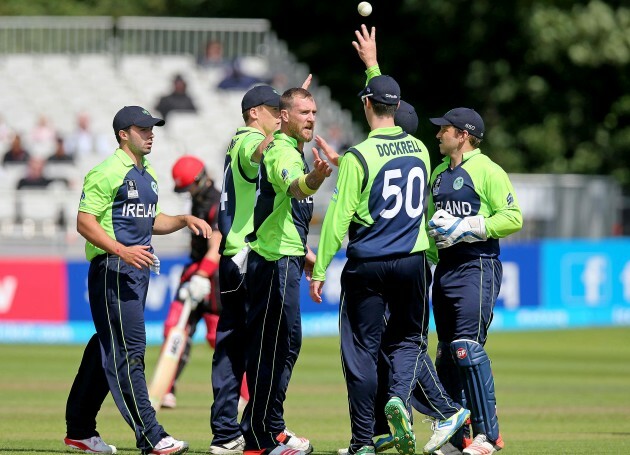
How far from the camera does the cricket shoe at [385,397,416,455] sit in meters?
9.22

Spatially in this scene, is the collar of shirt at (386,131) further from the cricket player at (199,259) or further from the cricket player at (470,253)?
the cricket player at (199,259)

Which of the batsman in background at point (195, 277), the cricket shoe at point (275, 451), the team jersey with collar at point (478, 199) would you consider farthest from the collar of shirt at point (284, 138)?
the batsman in background at point (195, 277)

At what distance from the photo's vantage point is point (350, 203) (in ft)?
30.6

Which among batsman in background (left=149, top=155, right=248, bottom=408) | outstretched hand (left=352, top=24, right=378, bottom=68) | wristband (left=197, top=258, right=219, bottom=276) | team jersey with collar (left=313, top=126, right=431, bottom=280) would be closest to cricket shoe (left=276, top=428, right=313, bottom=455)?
team jersey with collar (left=313, top=126, right=431, bottom=280)

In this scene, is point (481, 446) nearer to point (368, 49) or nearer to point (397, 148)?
point (397, 148)

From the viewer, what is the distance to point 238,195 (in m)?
10.2

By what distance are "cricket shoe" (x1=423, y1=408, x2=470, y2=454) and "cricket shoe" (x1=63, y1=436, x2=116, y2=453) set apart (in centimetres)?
243

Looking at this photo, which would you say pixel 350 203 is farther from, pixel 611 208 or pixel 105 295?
pixel 611 208

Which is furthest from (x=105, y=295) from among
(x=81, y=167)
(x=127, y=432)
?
(x=81, y=167)

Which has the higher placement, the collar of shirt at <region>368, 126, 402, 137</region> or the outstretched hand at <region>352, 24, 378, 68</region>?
the outstretched hand at <region>352, 24, 378, 68</region>

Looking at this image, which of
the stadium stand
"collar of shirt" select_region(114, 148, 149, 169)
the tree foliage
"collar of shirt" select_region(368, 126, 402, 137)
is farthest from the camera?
the tree foliage

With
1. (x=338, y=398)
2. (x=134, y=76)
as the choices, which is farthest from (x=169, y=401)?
(x=134, y=76)

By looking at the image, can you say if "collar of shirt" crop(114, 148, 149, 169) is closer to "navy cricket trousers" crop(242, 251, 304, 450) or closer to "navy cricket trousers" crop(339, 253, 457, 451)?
"navy cricket trousers" crop(242, 251, 304, 450)

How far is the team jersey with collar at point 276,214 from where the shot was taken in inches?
373
